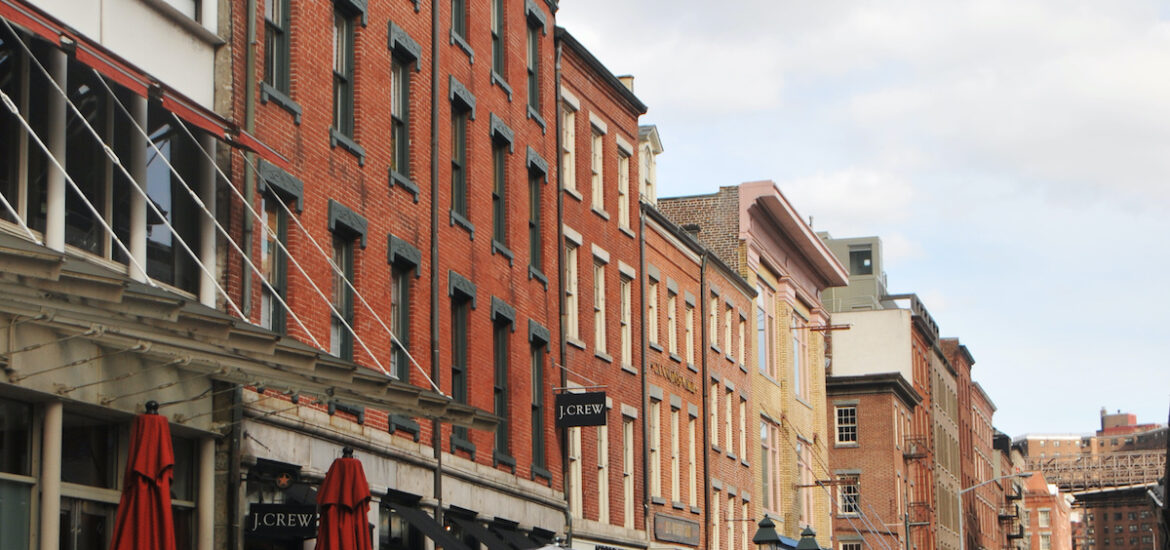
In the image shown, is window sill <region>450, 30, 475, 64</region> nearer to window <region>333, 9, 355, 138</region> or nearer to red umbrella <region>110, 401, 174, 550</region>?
window <region>333, 9, 355, 138</region>

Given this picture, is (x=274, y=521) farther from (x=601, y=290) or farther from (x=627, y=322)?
(x=627, y=322)

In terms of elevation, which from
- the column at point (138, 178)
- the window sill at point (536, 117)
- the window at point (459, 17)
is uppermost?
the window at point (459, 17)

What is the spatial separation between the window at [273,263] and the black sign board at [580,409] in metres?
11.1

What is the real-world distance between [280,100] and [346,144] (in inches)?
84.2

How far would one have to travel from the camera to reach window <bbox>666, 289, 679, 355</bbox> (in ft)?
141

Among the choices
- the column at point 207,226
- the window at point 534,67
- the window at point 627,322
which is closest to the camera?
the column at point 207,226

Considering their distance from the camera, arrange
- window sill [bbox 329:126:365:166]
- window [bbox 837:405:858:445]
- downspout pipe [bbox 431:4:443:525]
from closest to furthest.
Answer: window sill [bbox 329:126:365:166] → downspout pipe [bbox 431:4:443:525] → window [bbox 837:405:858:445]

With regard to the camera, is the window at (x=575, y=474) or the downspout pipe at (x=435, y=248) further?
the window at (x=575, y=474)

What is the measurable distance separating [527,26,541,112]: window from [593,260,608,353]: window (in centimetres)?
512

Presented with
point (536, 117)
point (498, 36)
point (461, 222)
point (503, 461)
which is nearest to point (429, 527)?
point (503, 461)

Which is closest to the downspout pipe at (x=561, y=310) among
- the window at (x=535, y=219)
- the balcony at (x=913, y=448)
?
the window at (x=535, y=219)

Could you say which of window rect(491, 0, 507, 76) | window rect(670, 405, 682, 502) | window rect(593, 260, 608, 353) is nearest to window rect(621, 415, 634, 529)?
window rect(593, 260, 608, 353)

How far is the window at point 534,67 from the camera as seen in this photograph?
113ft

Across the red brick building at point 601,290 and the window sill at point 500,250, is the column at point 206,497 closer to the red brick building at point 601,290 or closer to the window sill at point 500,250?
the window sill at point 500,250
